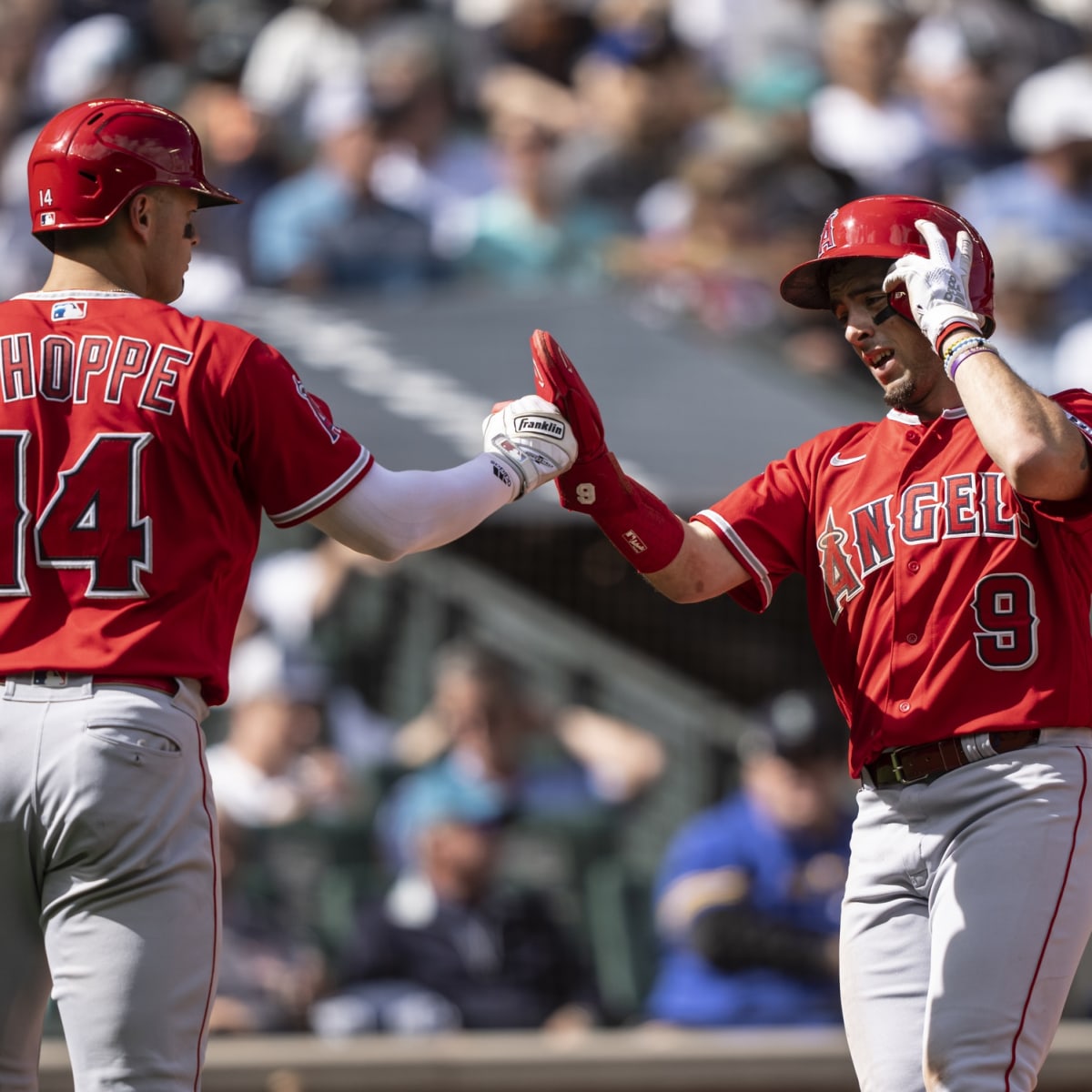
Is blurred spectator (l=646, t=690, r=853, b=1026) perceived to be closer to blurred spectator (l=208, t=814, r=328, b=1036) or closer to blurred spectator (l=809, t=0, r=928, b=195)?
blurred spectator (l=208, t=814, r=328, b=1036)

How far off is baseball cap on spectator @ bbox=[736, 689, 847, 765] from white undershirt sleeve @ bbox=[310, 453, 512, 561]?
3.39 meters

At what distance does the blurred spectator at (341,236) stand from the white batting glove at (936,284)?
555 cm

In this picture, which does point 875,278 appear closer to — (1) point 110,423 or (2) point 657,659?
(1) point 110,423

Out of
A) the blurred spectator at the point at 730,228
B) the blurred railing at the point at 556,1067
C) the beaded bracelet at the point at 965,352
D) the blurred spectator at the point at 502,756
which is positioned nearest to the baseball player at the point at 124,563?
the beaded bracelet at the point at 965,352

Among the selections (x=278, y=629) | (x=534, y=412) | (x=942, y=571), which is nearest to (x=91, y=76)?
(x=278, y=629)

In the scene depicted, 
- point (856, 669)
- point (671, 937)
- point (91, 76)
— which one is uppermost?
point (91, 76)

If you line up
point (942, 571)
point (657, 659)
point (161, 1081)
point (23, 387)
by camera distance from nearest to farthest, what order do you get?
1. point (161, 1081)
2. point (23, 387)
3. point (942, 571)
4. point (657, 659)

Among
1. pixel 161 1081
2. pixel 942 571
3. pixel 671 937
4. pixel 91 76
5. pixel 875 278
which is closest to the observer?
pixel 161 1081

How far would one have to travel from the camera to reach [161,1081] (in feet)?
9.21

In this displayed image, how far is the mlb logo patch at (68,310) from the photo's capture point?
3.10m

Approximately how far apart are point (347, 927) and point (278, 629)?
129 cm

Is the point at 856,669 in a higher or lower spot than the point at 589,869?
higher

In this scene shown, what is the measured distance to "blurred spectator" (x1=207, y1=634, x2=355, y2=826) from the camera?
697 centimetres

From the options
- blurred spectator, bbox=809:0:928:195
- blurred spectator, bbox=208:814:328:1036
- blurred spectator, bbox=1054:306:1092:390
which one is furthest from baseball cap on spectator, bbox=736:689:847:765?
blurred spectator, bbox=809:0:928:195
